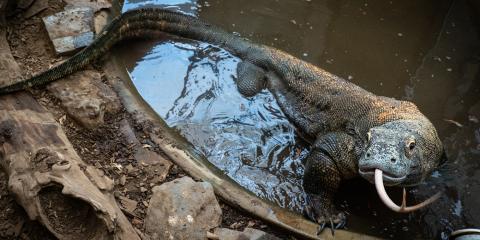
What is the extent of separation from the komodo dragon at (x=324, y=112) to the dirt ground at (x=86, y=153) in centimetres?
43

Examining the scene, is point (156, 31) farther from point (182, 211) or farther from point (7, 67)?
point (182, 211)

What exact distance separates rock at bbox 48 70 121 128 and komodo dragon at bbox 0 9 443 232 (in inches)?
4.7

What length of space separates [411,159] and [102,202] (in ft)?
7.83

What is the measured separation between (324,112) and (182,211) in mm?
1905

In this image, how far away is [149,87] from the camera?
5.11m

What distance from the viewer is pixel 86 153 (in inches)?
158

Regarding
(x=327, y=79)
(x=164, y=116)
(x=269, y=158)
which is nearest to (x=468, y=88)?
(x=327, y=79)

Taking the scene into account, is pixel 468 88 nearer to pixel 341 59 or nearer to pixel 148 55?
pixel 341 59

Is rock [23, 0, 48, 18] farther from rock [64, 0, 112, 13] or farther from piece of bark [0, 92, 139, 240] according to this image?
piece of bark [0, 92, 139, 240]

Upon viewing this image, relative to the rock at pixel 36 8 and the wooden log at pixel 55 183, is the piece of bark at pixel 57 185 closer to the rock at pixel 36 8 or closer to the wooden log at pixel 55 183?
the wooden log at pixel 55 183

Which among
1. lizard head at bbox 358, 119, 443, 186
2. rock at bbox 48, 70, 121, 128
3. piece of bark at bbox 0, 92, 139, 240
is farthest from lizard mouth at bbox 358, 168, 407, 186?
rock at bbox 48, 70, 121, 128

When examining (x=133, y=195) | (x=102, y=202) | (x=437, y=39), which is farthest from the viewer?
(x=437, y=39)

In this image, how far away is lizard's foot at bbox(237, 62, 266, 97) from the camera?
523cm

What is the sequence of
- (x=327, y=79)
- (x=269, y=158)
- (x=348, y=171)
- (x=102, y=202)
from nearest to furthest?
(x=102, y=202) < (x=348, y=171) < (x=269, y=158) < (x=327, y=79)
